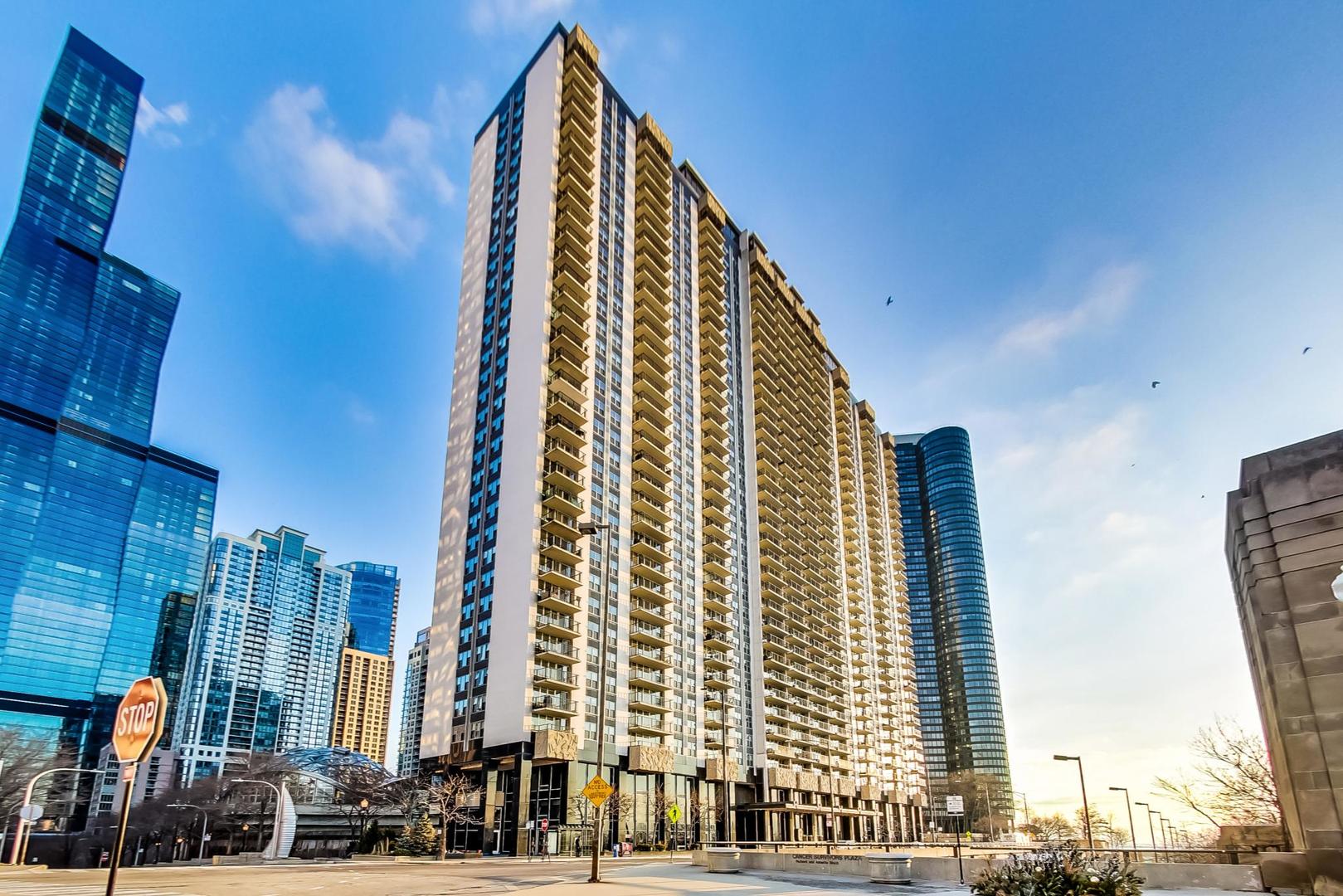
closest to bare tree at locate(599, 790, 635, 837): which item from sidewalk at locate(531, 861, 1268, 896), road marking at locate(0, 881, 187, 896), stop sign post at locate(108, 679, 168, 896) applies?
sidewalk at locate(531, 861, 1268, 896)

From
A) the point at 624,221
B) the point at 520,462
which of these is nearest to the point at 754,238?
the point at 624,221

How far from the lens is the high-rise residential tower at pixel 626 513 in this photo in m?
65.9

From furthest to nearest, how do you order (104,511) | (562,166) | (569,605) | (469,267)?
(104,511), (469,267), (562,166), (569,605)

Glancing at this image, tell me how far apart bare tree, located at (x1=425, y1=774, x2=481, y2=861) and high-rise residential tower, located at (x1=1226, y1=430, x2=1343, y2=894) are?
5431cm

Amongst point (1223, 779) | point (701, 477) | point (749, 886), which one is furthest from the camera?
point (701, 477)

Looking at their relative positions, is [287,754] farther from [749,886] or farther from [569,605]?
[749,886]

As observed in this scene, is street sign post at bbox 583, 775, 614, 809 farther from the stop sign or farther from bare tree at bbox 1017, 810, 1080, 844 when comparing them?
bare tree at bbox 1017, 810, 1080, 844

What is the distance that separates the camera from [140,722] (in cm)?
1489

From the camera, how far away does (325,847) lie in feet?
304

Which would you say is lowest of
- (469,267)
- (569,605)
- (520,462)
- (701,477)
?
(569,605)

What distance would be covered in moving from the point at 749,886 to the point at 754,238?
10702 cm

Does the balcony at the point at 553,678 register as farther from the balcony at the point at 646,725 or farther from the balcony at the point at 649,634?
the balcony at the point at 649,634

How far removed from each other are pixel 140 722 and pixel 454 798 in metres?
53.3

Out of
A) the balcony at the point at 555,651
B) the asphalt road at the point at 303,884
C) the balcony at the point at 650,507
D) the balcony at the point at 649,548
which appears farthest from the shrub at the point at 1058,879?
the balcony at the point at 650,507
